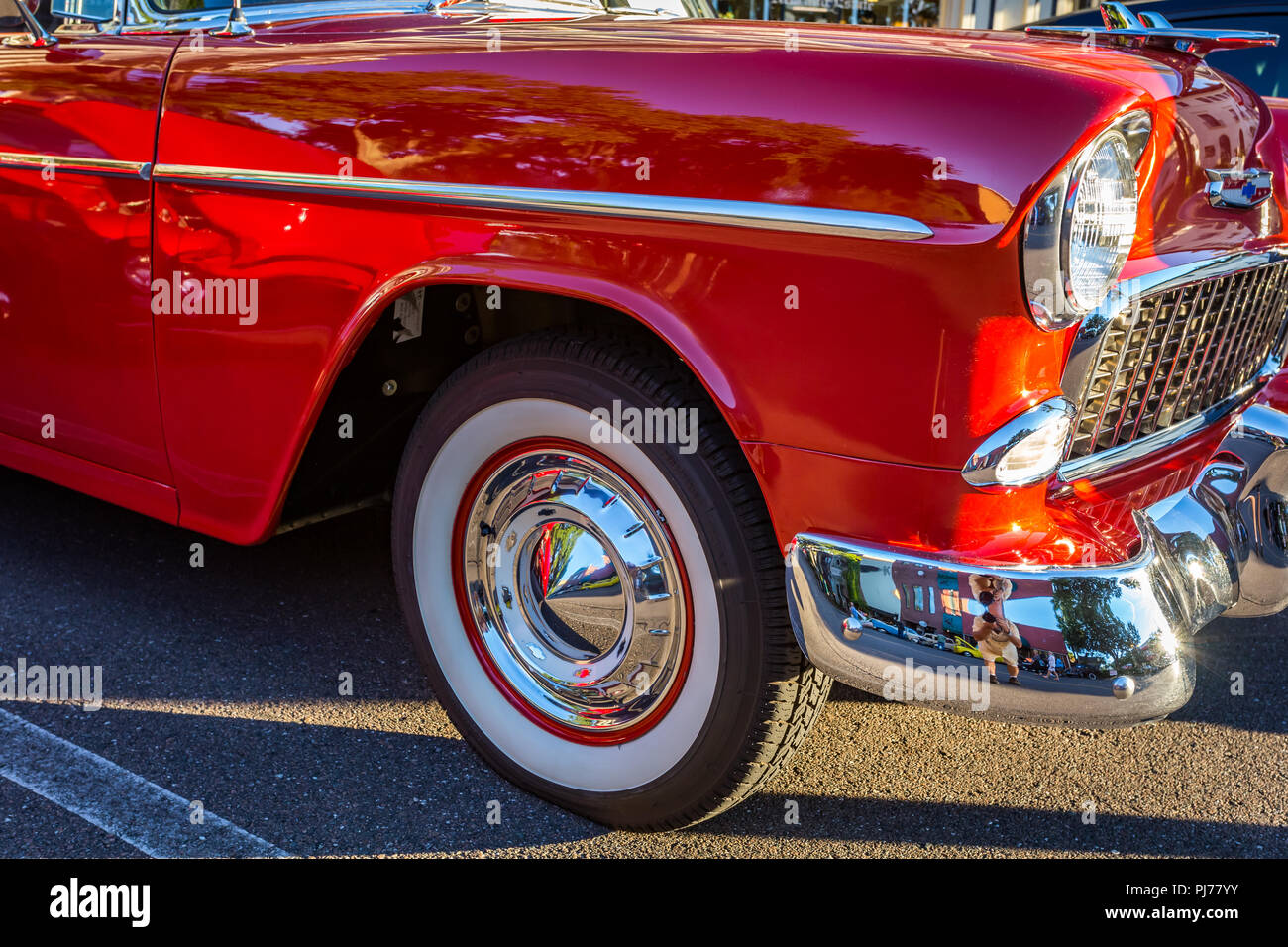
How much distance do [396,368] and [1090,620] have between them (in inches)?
53.6

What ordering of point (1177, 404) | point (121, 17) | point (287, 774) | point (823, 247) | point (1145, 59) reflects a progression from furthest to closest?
point (121, 17), point (287, 774), point (1177, 404), point (1145, 59), point (823, 247)

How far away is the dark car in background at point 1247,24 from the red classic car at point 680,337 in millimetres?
2279

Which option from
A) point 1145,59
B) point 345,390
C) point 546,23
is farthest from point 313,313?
point 1145,59

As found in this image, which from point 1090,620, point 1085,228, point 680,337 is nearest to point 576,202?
point 680,337

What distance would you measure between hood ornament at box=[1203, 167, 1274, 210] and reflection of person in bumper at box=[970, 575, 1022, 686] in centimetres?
78

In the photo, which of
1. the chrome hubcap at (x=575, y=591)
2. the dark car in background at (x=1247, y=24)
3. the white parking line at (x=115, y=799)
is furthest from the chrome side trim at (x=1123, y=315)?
the dark car in background at (x=1247, y=24)

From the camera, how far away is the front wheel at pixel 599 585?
1780mm

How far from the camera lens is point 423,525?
2.16m

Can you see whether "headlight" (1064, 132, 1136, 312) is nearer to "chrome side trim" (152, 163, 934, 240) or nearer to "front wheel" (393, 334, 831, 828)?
"chrome side trim" (152, 163, 934, 240)

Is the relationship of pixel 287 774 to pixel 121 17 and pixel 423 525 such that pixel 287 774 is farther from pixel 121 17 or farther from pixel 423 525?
pixel 121 17

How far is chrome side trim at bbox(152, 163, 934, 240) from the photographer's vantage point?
1.54 m

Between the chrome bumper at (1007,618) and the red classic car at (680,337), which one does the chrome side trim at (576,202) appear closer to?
the red classic car at (680,337)

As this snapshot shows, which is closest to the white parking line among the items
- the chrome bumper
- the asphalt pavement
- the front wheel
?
the asphalt pavement

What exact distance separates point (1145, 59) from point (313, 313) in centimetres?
148
